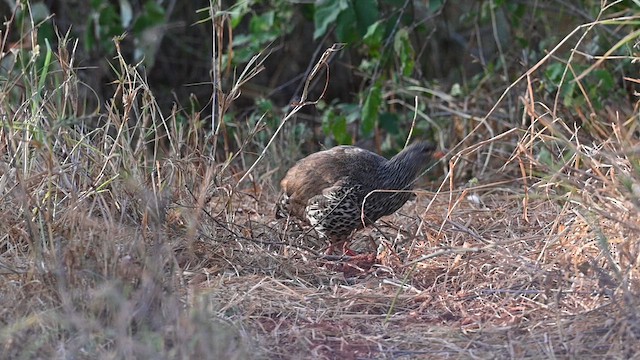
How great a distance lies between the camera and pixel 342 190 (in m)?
4.74

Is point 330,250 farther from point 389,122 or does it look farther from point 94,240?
point 389,122

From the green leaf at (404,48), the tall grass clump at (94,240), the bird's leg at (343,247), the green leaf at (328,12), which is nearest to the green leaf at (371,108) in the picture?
the green leaf at (404,48)

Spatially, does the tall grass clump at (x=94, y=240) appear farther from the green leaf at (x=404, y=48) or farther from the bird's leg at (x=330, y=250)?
the green leaf at (x=404, y=48)

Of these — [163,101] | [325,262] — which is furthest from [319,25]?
[163,101]

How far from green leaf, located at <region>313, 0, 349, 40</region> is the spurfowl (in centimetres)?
87

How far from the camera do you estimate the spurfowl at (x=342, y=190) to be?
4.69 m

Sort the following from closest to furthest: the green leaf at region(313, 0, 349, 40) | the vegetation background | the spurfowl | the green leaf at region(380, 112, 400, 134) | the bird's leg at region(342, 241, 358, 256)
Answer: the vegetation background → the bird's leg at region(342, 241, 358, 256) → the spurfowl → the green leaf at region(313, 0, 349, 40) → the green leaf at region(380, 112, 400, 134)

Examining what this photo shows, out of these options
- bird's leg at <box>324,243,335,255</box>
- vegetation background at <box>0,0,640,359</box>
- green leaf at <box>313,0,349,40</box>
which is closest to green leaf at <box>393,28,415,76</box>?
vegetation background at <box>0,0,640,359</box>

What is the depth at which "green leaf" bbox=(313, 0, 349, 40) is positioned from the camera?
217 inches

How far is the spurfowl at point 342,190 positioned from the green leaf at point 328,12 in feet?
2.84

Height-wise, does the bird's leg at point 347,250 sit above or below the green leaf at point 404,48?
below

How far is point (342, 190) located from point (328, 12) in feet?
4.20

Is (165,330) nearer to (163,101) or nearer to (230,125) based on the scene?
(230,125)

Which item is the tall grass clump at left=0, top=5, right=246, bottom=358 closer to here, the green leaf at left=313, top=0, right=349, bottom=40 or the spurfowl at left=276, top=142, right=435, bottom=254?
the spurfowl at left=276, top=142, right=435, bottom=254
